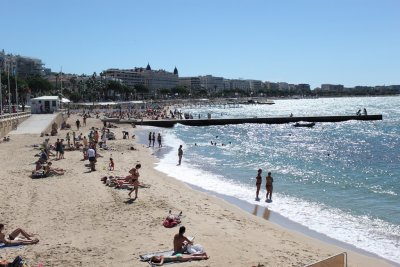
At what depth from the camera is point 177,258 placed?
9.37 metres

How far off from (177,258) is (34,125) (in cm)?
3518

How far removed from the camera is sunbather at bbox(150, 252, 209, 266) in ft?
30.1

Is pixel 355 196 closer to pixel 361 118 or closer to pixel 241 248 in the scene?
pixel 241 248

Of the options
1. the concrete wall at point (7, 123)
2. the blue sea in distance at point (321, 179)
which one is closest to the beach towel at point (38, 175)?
the blue sea in distance at point (321, 179)

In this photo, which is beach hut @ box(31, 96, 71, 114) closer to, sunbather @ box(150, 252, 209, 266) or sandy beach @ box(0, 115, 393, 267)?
sandy beach @ box(0, 115, 393, 267)

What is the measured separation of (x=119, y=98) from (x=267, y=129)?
101149mm

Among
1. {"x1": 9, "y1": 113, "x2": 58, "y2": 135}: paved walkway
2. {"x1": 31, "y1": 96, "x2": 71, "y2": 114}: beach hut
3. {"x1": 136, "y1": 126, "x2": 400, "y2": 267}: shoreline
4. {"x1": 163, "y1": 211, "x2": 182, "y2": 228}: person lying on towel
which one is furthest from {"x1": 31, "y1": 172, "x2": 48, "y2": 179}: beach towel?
{"x1": 31, "y1": 96, "x2": 71, "y2": 114}: beach hut

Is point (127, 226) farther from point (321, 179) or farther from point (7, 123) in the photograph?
point (7, 123)

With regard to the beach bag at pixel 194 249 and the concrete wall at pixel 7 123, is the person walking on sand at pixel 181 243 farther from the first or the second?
the concrete wall at pixel 7 123

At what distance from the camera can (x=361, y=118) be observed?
2867 inches

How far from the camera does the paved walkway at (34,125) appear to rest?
37816 millimetres

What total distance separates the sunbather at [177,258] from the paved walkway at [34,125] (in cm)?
3061

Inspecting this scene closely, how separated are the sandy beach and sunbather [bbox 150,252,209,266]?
0.54 ft

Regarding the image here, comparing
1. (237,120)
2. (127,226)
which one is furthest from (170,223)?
(237,120)
